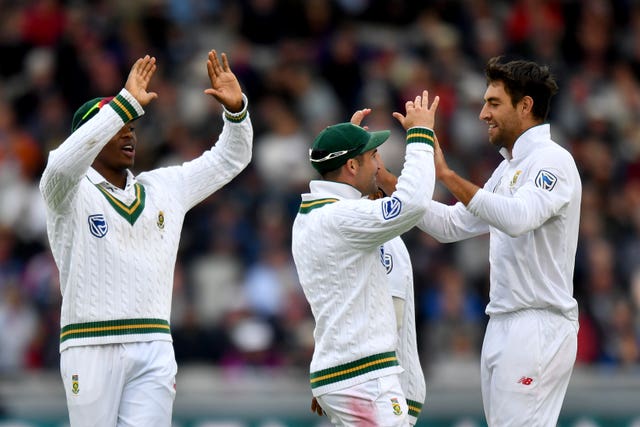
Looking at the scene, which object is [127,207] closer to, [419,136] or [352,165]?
[352,165]

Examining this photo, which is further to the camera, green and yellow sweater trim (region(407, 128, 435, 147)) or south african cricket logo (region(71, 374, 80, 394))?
south african cricket logo (region(71, 374, 80, 394))

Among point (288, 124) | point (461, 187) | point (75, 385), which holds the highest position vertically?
point (288, 124)

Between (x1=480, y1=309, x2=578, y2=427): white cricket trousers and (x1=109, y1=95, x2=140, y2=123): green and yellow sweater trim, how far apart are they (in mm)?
2333

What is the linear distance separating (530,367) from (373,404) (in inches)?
37.1

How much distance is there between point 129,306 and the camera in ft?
23.8

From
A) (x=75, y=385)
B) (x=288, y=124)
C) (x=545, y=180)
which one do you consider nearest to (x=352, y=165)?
(x=545, y=180)

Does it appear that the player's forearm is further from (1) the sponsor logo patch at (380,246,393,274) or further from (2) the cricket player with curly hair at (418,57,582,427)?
(1) the sponsor logo patch at (380,246,393,274)

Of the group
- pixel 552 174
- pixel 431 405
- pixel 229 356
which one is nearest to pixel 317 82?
pixel 229 356

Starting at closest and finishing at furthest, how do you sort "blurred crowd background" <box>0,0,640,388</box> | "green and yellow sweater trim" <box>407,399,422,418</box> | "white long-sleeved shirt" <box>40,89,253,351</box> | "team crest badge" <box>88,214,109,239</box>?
"white long-sleeved shirt" <box>40,89,253,351</box> → "team crest badge" <box>88,214,109,239</box> → "green and yellow sweater trim" <box>407,399,422,418</box> → "blurred crowd background" <box>0,0,640,388</box>

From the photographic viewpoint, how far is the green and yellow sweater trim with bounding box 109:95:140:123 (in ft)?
23.4

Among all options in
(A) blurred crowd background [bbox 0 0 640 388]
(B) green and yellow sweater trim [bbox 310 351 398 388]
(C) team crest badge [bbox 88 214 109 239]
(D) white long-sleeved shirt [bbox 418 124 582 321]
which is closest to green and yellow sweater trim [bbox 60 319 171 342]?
(C) team crest badge [bbox 88 214 109 239]

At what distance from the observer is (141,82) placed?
7258 millimetres

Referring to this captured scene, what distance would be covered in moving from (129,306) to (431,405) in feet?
15.6

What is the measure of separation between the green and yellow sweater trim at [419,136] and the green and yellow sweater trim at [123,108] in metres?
1.48
